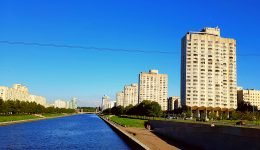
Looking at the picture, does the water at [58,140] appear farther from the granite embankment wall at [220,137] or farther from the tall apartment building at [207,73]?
the tall apartment building at [207,73]

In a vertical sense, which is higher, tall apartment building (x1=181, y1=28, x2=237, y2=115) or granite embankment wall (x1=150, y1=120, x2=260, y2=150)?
tall apartment building (x1=181, y1=28, x2=237, y2=115)

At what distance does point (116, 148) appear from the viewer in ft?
118

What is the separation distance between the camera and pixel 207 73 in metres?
139

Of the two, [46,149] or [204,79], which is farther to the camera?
[204,79]

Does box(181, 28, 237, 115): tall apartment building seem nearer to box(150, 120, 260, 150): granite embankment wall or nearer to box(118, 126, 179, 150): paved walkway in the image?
box(118, 126, 179, 150): paved walkway

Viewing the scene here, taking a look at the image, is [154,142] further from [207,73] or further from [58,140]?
[207,73]

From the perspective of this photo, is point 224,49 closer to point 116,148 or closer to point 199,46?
point 199,46

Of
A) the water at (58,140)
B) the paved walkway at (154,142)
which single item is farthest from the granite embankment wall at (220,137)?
the water at (58,140)

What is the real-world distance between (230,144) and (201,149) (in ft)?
19.5

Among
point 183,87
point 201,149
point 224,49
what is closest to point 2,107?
point 183,87

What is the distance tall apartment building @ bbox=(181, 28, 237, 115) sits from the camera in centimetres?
13800

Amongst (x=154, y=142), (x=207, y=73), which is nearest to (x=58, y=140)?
(x=154, y=142)

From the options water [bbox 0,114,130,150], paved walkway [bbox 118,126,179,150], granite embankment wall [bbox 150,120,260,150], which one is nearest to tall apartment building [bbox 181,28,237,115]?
water [bbox 0,114,130,150]

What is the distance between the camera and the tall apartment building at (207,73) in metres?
138
